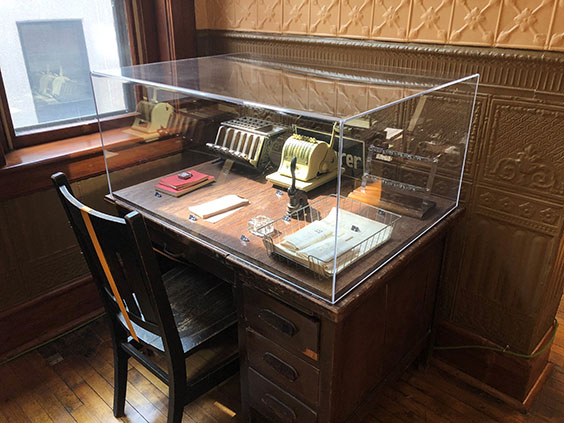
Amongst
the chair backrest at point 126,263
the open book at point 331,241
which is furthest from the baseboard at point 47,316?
the open book at point 331,241

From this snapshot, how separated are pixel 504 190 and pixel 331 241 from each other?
778mm

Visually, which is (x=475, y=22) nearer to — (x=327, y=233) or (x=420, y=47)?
(x=420, y=47)

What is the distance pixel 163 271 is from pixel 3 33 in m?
1.20

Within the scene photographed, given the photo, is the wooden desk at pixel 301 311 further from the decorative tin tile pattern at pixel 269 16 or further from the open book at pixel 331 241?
the decorative tin tile pattern at pixel 269 16

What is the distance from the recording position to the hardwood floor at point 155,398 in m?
1.81

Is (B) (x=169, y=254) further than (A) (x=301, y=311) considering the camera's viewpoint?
Yes

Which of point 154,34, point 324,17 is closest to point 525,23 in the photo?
point 324,17

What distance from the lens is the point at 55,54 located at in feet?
7.10

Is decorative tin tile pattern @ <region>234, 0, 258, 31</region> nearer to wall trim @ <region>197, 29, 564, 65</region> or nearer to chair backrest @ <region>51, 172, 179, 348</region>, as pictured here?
wall trim @ <region>197, 29, 564, 65</region>

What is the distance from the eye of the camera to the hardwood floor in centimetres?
181

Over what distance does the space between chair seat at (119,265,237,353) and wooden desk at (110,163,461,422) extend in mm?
132

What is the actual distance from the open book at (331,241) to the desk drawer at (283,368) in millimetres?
313

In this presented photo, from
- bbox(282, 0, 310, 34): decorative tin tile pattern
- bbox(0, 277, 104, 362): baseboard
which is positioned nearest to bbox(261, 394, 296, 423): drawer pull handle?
bbox(0, 277, 104, 362): baseboard

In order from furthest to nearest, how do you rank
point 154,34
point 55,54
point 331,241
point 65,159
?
point 154,34 < point 55,54 < point 65,159 < point 331,241
